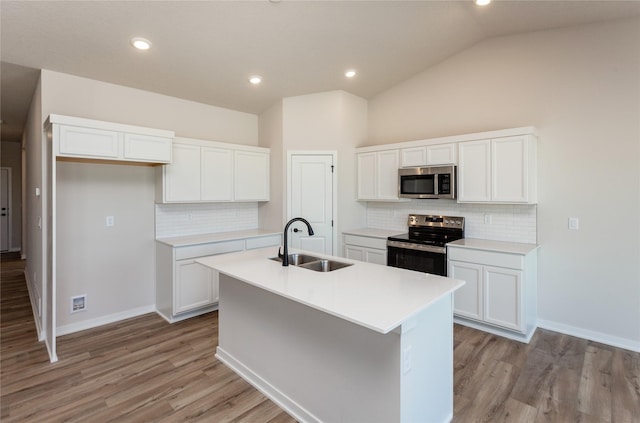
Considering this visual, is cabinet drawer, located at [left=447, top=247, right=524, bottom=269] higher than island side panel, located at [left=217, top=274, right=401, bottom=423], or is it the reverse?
cabinet drawer, located at [left=447, top=247, right=524, bottom=269]

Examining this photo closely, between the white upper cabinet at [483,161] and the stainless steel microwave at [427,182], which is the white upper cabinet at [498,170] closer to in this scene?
the white upper cabinet at [483,161]

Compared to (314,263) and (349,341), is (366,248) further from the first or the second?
(349,341)

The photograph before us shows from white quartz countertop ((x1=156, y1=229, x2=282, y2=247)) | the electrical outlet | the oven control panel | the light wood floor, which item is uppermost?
the oven control panel

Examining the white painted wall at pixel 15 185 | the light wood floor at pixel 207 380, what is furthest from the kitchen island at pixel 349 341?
the white painted wall at pixel 15 185

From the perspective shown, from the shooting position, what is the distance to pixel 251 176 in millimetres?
4512

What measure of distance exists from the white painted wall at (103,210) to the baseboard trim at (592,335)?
15.0ft

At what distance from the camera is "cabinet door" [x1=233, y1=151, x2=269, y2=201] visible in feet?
14.3

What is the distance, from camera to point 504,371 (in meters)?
2.67

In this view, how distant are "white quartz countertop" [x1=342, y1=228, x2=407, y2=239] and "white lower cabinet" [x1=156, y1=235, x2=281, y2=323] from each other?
1.60 m

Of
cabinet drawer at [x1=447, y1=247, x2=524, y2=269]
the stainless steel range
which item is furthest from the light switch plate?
the stainless steel range

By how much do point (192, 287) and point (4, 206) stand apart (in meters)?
6.99

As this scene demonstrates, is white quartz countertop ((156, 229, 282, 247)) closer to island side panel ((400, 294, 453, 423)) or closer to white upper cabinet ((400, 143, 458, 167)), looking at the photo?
white upper cabinet ((400, 143, 458, 167))

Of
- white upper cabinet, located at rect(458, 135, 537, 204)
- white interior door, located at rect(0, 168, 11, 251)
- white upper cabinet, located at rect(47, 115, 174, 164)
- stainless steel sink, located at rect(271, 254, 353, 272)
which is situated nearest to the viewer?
stainless steel sink, located at rect(271, 254, 353, 272)

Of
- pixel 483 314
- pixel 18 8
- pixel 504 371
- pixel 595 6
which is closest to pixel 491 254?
Answer: pixel 483 314
